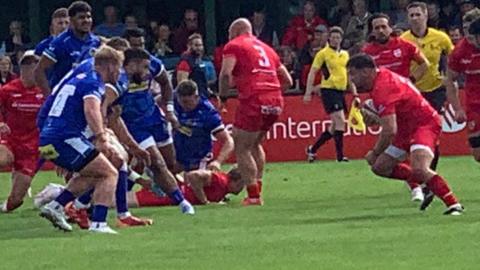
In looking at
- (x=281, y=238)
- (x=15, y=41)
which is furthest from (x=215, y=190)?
(x=15, y=41)

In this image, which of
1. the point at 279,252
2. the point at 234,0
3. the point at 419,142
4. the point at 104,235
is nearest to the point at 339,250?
the point at 279,252

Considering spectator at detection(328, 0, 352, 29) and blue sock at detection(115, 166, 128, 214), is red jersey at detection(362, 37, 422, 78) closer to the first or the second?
blue sock at detection(115, 166, 128, 214)

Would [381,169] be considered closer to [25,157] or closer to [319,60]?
[25,157]

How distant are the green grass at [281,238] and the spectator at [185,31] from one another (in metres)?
12.0

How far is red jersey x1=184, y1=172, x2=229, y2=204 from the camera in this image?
18547mm

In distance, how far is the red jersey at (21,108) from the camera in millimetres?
19344

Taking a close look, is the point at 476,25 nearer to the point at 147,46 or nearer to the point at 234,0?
the point at 147,46

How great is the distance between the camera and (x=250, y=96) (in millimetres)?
18500

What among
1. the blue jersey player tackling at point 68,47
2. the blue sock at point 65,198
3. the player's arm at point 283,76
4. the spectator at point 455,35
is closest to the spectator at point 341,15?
the spectator at point 455,35

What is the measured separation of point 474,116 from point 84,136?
18.5 ft


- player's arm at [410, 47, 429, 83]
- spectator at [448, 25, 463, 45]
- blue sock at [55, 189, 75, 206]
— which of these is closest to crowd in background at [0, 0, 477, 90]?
spectator at [448, 25, 463, 45]

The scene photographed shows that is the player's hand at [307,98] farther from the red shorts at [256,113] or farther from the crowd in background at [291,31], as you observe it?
the red shorts at [256,113]

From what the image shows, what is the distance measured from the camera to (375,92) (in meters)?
15.5

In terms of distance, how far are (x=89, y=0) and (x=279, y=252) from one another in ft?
78.3
